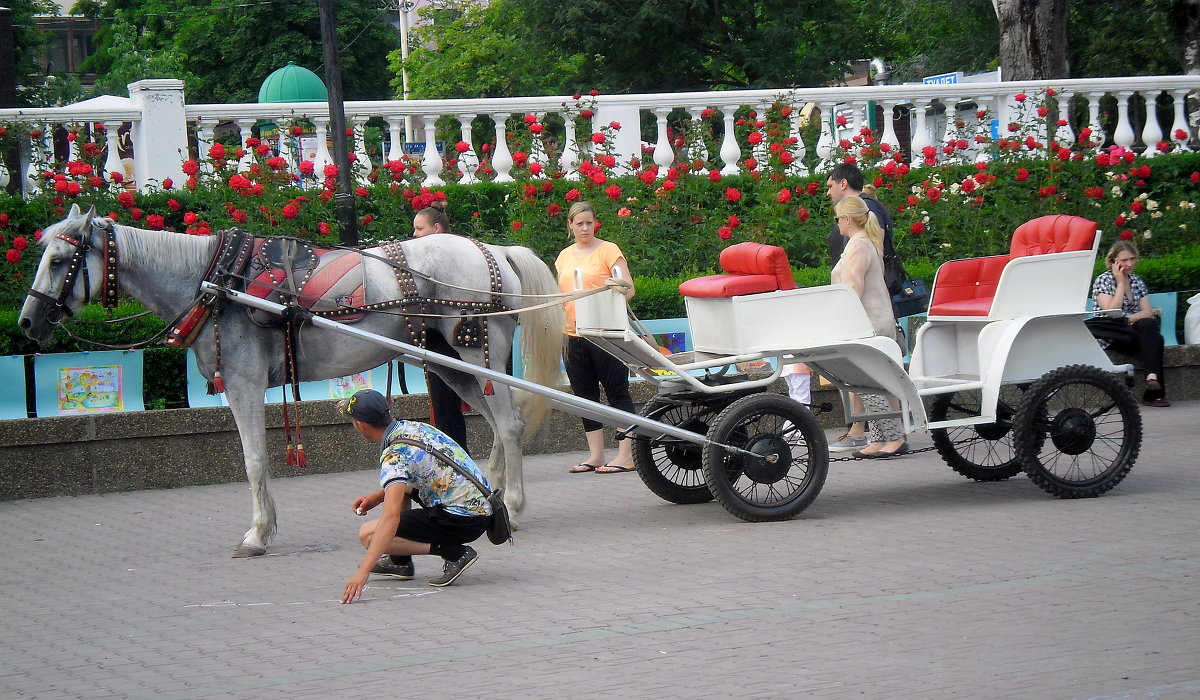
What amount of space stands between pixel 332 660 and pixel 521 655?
79cm

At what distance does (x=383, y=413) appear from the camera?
6848 mm

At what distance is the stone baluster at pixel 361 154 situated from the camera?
12.8m

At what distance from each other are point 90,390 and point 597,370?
3948mm

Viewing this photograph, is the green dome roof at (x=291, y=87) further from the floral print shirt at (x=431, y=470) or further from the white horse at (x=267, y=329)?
the floral print shirt at (x=431, y=470)

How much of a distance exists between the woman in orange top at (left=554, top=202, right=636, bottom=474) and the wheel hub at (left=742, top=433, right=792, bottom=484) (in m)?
1.34

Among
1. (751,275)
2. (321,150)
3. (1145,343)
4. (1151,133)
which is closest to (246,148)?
(321,150)

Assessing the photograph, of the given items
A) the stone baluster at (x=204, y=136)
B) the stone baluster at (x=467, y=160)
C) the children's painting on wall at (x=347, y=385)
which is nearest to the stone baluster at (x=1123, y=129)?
the stone baluster at (x=467, y=160)

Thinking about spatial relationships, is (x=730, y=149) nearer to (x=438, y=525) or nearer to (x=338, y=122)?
(x=338, y=122)

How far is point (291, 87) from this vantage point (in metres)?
29.2

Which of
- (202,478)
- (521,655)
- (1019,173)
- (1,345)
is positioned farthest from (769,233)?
(521,655)

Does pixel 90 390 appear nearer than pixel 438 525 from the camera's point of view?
No

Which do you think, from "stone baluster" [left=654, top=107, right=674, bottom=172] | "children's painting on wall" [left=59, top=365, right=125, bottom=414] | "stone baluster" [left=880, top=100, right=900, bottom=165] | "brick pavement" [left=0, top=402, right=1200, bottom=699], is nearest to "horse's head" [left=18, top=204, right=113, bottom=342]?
"brick pavement" [left=0, top=402, right=1200, bottom=699]

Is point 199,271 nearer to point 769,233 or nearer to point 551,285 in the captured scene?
point 551,285

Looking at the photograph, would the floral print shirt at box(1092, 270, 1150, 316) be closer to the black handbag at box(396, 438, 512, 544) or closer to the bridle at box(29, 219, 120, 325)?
the black handbag at box(396, 438, 512, 544)
